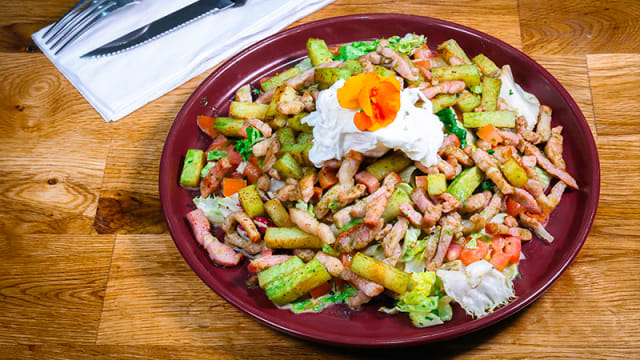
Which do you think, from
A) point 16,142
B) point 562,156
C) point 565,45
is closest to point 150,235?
point 16,142

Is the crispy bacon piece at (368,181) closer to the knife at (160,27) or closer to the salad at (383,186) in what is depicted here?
the salad at (383,186)

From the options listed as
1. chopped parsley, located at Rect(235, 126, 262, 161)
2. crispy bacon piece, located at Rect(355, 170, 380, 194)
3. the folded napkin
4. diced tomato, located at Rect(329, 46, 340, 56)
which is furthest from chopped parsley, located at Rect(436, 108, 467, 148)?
the folded napkin

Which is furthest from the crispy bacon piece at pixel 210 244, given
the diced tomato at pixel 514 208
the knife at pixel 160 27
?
the knife at pixel 160 27

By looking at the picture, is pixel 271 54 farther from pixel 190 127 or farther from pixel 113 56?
pixel 113 56

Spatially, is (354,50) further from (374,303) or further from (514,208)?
(374,303)

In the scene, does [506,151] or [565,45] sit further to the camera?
[565,45]

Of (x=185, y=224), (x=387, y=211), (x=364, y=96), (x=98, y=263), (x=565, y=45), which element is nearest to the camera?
(x=364, y=96)

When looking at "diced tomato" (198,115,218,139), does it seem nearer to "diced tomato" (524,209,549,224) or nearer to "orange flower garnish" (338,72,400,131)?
"orange flower garnish" (338,72,400,131)
